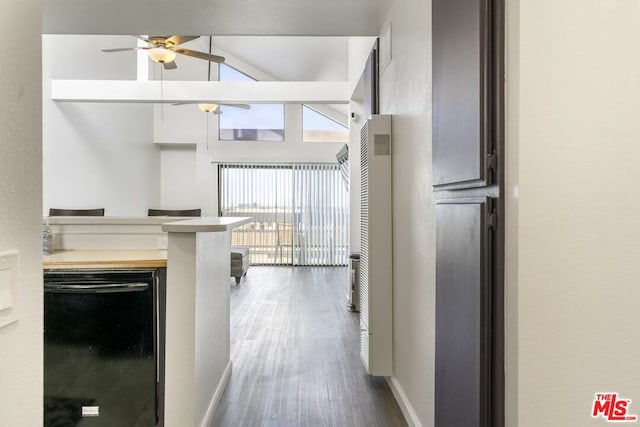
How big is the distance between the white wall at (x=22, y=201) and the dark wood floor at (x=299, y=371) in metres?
1.64

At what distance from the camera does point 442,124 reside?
137 cm

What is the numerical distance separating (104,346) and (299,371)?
1.39 meters

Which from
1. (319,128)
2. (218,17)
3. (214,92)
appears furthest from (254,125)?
(218,17)

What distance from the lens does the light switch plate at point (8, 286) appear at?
622 millimetres

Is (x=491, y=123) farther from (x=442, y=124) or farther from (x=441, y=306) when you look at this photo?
(x=441, y=306)

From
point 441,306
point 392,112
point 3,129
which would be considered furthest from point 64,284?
point 392,112

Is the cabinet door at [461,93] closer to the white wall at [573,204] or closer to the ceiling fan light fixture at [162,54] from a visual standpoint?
the white wall at [573,204]

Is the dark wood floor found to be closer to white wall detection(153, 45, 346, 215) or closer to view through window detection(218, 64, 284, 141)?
white wall detection(153, 45, 346, 215)

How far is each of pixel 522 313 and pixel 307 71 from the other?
778 centimetres

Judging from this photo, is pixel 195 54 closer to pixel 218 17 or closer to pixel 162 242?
pixel 218 17

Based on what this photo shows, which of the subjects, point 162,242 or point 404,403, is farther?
point 162,242

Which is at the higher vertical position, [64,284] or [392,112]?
[392,112]

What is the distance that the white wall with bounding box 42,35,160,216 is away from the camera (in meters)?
5.38

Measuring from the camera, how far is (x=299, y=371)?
9.23 ft
